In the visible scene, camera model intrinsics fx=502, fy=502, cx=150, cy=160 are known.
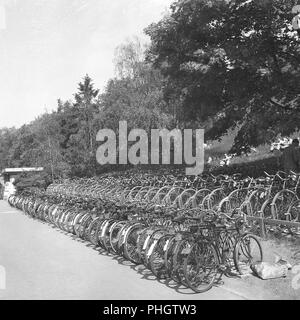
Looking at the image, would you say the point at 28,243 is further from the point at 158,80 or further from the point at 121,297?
the point at 158,80

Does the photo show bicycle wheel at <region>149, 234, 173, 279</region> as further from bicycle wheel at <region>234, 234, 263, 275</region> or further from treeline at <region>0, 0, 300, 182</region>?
treeline at <region>0, 0, 300, 182</region>

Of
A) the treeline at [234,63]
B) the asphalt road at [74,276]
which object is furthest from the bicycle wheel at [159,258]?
the treeline at [234,63]

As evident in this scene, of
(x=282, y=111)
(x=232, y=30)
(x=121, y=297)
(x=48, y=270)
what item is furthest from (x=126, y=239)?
(x=232, y=30)

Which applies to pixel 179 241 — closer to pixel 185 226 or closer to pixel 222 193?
pixel 185 226

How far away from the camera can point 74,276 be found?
21.0ft

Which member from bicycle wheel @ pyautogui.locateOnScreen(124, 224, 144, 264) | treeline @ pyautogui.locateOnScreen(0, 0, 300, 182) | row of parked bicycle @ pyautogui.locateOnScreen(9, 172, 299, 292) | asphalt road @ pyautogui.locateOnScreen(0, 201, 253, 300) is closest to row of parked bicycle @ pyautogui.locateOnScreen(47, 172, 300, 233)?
row of parked bicycle @ pyautogui.locateOnScreen(9, 172, 299, 292)

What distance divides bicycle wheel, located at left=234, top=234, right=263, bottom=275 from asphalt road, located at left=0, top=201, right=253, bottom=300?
1.59 feet

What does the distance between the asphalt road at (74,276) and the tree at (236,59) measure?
214 inches

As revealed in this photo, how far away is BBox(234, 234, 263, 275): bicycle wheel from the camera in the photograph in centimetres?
594

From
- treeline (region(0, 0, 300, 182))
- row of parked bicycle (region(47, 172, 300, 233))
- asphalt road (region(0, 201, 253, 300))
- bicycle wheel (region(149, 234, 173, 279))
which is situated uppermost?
treeline (region(0, 0, 300, 182))

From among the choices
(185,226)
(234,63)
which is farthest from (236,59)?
(185,226)

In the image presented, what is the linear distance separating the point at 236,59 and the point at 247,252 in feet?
21.9
